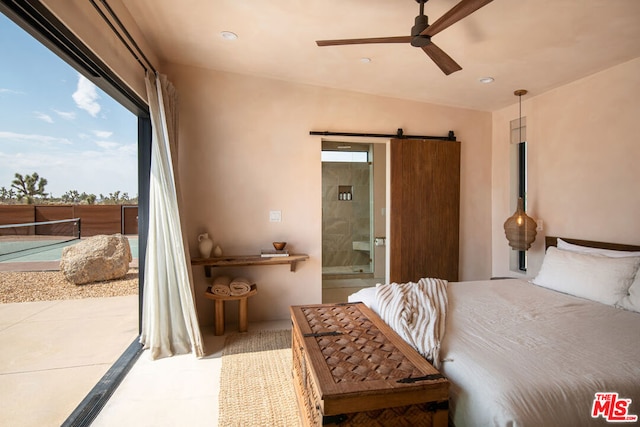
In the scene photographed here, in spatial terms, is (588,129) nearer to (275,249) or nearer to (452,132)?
(452,132)

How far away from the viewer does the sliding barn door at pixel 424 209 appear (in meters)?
3.78

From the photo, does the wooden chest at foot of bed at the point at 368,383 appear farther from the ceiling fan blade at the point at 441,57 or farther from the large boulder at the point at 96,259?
the large boulder at the point at 96,259

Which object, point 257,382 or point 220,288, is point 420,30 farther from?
point 220,288

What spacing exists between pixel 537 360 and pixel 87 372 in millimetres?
2956

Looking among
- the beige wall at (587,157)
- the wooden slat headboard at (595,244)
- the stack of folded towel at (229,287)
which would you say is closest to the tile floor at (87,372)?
the stack of folded towel at (229,287)

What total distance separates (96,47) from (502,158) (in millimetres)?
4121

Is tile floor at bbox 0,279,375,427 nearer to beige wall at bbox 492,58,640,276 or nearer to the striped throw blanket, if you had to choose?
the striped throw blanket

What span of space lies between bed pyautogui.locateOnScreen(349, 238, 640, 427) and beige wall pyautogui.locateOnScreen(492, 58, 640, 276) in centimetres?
27

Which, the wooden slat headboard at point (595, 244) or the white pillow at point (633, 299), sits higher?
the wooden slat headboard at point (595, 244)

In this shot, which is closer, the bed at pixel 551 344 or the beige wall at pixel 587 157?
the bed at pixel 551 344

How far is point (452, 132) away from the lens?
395cm

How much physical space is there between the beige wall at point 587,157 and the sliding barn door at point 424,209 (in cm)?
81

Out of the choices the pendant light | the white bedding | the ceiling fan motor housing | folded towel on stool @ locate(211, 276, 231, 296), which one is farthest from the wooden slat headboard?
folded towel on stool @ locate(211, 276, 231, 296)

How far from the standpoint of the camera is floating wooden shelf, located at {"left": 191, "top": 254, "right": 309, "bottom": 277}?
10.5 feet
